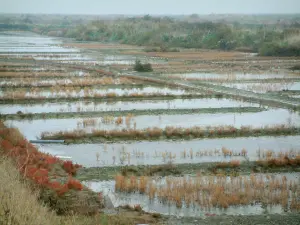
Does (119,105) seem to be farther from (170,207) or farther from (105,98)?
(170,207)

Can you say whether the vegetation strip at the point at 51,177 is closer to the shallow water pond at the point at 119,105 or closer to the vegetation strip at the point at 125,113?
the vegetation strip at the point at 125,113

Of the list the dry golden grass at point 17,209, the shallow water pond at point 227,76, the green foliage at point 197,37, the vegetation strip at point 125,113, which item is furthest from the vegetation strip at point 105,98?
the green foliage at point 197,37

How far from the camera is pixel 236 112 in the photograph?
20.3 meters

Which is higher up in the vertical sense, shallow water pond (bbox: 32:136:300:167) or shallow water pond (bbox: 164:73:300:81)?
shallow water pond (bbox: 164:73:300:81)

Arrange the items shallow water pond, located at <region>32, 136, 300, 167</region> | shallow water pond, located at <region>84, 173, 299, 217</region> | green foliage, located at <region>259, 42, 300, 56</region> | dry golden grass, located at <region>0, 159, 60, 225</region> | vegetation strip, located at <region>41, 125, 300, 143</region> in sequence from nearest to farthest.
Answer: dry golden grass, located at <region>0, 159, 60, 225</region>
shallow water pond, located at <region>84, 173, 299, 217</region>
shallow water pond, located at <region>32, 136, 300, 167</region>
vegetation strip, located at <region>41, 125, 300, 143</region>
green foliage, located at <region>259, 42, 300, 56</region>

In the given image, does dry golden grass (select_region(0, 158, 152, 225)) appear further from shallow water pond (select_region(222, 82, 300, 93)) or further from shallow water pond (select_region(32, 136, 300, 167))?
shallow water pond (select_region(222, 82, 300, 93))

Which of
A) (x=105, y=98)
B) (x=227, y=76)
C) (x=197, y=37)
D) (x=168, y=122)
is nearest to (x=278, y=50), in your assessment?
(x=197, y=37)

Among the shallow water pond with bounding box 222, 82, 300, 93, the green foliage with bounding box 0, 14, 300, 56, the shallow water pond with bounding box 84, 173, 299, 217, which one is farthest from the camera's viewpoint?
the green foliage with bounding box 0, 14, 300, 56

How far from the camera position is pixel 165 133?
1638 cm

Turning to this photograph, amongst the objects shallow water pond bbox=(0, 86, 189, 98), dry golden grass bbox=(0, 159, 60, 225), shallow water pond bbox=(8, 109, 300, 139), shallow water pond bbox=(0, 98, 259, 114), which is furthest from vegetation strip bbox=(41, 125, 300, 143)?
dry golden grass bbox=(0, 159, 60, 225)

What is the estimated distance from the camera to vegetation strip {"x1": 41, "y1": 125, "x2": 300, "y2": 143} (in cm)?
1577

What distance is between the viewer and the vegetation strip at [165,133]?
15.8 metres

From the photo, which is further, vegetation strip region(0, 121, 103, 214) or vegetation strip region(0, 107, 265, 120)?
vegetation strip region(0, 107, 265, 120)

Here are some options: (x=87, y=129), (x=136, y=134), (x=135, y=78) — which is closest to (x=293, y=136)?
(x=136, y=134)
